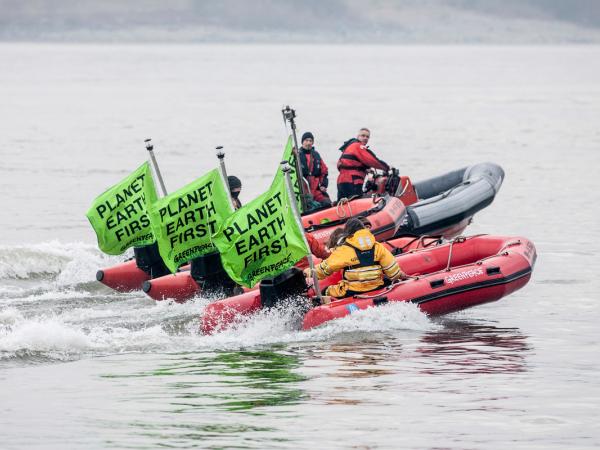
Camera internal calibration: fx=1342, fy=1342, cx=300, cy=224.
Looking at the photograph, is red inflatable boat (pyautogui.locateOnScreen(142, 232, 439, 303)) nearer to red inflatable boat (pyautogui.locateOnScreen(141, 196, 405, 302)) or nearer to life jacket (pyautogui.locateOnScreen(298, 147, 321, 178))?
red inflatable boat (pyautogui.locateOnScreen(141, 196, 405, 302))

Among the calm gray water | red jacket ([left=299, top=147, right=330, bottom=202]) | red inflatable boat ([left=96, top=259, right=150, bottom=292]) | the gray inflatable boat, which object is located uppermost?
red jacket ([left=299, top=147, right=330, bottom=202])

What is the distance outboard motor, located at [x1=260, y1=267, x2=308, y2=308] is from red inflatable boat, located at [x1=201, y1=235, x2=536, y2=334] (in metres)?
0.04

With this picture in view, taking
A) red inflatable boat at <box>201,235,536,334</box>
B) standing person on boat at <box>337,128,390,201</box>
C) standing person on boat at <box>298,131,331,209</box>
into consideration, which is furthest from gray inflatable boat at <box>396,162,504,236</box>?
red inflatable boat at <box>201,235,536,334</box>

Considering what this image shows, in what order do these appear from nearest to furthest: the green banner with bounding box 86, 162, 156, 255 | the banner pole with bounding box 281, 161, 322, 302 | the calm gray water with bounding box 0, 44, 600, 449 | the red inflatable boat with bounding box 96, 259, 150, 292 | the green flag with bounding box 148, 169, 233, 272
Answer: the calm gray water with bounding box 0, 44, 600, 449 → the banner pole with bounding box 281, 161, 322, 302 → the green flag with bounding box 148, 169, 233, 272 → the green banner with bounding box 86, 162, 156, 255 → the red inflatable boat with bounding box 96, 259, 150, 292

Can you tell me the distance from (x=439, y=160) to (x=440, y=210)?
2041cm

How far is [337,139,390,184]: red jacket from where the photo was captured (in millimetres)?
19062

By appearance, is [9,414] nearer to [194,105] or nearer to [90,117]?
[90,117]

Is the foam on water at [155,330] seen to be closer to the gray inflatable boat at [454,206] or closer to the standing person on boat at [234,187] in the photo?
the standing person on boat at [234,187]

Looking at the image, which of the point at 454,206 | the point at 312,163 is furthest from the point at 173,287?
the point at 454,206

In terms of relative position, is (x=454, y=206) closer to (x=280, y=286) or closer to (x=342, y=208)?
(x=342, y=208)

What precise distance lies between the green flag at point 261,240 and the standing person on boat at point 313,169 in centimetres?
514

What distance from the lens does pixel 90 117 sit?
6019 cm

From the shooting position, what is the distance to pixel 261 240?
13.4 m

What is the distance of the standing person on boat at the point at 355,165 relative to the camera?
62.5 feet
